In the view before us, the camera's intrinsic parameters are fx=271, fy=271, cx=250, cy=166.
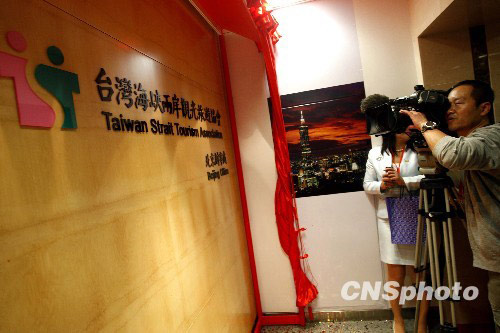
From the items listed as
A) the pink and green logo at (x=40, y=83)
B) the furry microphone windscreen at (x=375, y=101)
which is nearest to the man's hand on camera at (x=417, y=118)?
the furry microphone windscreen at (x=375, y=101)

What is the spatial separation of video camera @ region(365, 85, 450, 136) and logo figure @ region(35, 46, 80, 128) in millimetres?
1572

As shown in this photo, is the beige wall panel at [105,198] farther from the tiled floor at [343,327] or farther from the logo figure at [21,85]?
the tiled floor at [343,327]

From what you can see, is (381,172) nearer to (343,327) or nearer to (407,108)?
(407,108)

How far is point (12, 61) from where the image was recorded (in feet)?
2.35

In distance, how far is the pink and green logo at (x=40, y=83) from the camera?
72 centimetres

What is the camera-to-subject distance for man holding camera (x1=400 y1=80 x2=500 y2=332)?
1.29 metres

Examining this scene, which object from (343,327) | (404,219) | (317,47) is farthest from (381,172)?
(343,327)

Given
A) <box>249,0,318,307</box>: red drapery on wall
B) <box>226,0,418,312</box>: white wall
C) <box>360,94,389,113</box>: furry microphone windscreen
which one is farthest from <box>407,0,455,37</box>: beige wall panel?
<box>249,0,318,307</box>: red drapery on wall

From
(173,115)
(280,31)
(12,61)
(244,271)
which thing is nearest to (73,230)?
(12,61)

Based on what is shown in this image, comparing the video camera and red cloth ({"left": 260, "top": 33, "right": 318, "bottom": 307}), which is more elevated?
the video camera

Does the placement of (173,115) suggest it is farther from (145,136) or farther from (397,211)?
(397,211)

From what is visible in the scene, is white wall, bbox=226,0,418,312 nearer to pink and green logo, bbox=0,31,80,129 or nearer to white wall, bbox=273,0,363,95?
white wall, bbox=273,0,363,95

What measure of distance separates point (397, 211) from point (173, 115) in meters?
1.74

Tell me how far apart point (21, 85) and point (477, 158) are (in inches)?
70.0
